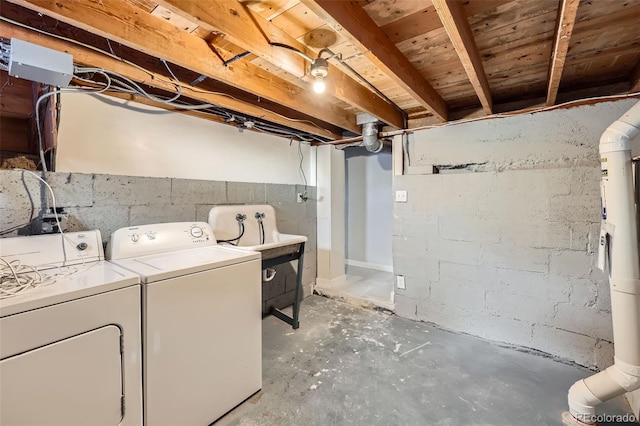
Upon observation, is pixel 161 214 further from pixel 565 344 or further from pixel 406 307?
pixel 565 344

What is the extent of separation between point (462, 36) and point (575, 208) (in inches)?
65.6

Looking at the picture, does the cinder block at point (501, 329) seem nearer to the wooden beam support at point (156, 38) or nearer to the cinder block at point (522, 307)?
the cinder block at point (522, 307)

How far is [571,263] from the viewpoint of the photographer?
2.10m

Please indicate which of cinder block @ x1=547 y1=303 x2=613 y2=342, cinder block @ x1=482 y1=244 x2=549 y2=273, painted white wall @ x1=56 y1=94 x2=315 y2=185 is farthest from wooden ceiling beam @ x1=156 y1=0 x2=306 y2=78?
cinder block @ x1=547 y1=303 x2=613 y2=342

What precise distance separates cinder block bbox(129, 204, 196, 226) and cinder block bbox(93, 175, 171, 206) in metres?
0.04

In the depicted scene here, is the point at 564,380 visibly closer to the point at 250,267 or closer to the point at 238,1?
the point at 250,267

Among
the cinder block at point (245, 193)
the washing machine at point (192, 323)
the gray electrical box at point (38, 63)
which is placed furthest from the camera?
the cinder block at point (245, 193)

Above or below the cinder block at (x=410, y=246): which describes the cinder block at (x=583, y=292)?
below

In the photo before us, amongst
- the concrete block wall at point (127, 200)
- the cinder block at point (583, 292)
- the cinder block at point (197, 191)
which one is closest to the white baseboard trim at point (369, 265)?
the concrete block wall at point (127, 200)

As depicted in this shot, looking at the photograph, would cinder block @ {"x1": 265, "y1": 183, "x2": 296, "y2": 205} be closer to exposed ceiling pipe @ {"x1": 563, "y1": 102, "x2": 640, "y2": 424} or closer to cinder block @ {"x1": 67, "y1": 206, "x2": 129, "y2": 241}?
cinder block @ {"x1": 67, "y1": 206, "x2": 129, "y2": 241}

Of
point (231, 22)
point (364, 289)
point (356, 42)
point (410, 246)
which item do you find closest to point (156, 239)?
point (231, 22)

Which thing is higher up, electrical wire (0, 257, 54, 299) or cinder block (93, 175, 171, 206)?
cinder block (93, 175, 171, 206)

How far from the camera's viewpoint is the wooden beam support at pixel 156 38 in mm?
1176

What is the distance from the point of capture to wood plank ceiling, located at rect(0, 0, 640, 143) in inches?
49.2
